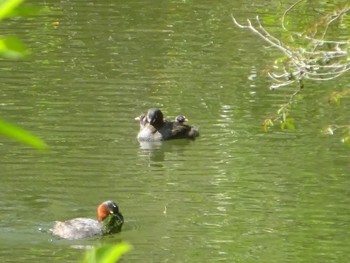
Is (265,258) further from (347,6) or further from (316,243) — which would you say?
(347,6)

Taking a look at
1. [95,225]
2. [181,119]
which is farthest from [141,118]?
[95,225]

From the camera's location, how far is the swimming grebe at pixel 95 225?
9453 mm

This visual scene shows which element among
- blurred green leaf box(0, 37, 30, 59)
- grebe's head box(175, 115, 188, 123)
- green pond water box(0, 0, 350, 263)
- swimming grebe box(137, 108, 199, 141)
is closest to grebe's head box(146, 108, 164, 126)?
swimming grebe box(137, 108, 199, 141)

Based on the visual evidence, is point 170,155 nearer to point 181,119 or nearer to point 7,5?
point 181,119

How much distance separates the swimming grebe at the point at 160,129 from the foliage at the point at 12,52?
→ 1167 centimetres

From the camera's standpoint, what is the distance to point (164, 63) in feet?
54.3

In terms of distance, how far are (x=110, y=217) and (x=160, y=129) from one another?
4130mm

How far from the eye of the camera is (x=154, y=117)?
13164 mm

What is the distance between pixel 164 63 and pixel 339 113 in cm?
347

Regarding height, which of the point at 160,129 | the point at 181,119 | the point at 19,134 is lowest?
the point at 160,129

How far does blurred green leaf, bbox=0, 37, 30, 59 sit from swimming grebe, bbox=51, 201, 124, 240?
8290mm

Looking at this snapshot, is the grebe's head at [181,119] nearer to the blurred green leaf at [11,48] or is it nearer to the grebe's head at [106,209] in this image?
the grebe's head at [106,209]

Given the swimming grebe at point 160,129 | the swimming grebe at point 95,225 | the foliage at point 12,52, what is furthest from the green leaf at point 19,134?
the swimming grebe at point 160,129

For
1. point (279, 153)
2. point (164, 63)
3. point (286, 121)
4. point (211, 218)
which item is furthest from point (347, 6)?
point (164, 63)
